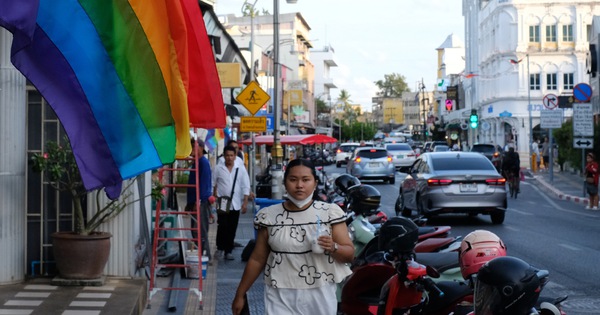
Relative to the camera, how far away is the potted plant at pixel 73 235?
1041cm

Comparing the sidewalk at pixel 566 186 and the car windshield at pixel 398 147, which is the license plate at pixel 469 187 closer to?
the sidewalk at pixel 566 186

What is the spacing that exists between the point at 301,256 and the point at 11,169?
5.48 m

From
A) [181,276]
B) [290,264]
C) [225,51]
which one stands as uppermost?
[225,51]

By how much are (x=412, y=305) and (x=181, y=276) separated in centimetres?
710

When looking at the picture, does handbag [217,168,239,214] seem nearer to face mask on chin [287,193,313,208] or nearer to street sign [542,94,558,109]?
face mask on chin [287,193,313,208]

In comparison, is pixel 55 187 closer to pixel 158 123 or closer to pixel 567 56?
pixel 158 123

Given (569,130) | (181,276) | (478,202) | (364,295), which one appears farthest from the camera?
(569,130)

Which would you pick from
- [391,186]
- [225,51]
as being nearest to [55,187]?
[391,186]

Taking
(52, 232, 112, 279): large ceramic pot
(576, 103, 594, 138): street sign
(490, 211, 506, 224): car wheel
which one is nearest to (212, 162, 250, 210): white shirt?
(52, 232, 112, 279): large ceramic pot

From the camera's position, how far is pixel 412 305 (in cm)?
646

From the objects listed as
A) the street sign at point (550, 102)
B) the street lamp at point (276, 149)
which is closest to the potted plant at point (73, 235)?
the street lamp at point (276, 149)

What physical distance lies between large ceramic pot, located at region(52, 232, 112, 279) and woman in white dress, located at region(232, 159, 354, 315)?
4.67 meters

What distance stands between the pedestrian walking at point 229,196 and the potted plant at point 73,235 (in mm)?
4591

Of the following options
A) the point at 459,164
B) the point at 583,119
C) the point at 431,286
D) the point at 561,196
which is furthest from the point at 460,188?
the point at 431,286
